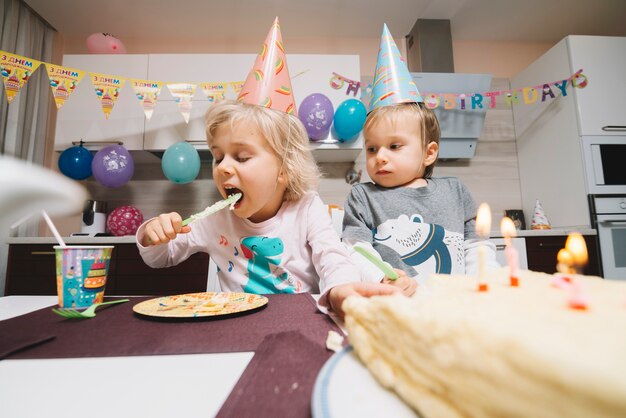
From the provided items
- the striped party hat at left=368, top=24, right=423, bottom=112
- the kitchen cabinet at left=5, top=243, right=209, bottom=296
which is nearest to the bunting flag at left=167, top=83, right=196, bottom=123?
the kitchen cabinet at left=5, top=243, right=209, bottom=296

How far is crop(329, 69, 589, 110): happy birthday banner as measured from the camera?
7.77 ft

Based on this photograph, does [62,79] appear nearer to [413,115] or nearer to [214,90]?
[214,90]

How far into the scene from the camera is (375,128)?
3.60 feet

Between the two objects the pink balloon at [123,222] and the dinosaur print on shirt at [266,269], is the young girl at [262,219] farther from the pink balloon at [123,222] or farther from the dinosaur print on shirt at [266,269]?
the pink balloon at [123,222]

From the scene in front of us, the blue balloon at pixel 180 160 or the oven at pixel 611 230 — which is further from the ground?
the blue balloon at pixel 180 160

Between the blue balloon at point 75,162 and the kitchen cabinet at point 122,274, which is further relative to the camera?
the blue balloon at point 75,162

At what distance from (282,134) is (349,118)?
51.8 inches

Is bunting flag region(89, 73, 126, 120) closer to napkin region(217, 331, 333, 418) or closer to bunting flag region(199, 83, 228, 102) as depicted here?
bunting flag region(199, 83, 228, 102)

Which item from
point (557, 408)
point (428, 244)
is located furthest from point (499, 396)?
point (428, 244)

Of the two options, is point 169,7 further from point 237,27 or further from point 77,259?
point 77,259

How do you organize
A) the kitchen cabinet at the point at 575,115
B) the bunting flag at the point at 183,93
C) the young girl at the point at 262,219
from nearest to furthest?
the young girl at the point at 262,219
the bunting flag at the point at 183,93
the kitchen cabinet at the point at 575,115

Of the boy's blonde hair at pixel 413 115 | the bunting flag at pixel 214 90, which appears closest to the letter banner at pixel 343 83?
the bunting flag at pixel 214 90

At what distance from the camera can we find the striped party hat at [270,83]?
1.02 meters

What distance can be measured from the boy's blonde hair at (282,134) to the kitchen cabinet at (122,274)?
123 centimetres
